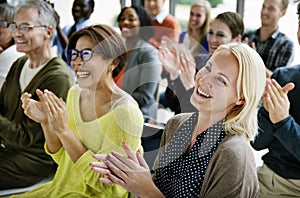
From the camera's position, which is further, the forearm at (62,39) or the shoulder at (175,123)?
the forearm at (62,39)

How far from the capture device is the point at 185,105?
124 cm

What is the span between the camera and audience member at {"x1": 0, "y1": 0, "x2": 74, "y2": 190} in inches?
72.7

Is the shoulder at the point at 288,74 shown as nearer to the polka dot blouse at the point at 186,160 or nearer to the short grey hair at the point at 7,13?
the polka dot blouse at the point at 186,160

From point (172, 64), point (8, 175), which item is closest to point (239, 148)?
point (172, 64)

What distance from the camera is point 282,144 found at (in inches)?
56.7

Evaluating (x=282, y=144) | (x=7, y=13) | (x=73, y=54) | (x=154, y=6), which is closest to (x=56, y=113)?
(x=73, y=54)

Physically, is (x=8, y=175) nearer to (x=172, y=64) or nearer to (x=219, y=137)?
(x=172, y=64)

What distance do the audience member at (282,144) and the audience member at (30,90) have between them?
32.2 inches

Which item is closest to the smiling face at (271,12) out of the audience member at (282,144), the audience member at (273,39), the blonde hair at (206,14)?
the audience member at (273,39)

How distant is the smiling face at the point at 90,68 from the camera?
1.41 metres

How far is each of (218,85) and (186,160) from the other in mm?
223

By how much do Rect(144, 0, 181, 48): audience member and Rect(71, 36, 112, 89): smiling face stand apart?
0.66 ft

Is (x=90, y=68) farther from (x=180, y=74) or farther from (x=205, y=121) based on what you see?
(x=205, y=121)

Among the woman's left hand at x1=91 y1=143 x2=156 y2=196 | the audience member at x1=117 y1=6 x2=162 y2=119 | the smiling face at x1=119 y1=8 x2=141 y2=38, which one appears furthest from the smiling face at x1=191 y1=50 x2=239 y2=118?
the smiling face at x1=119 y1=8 x2=141 y2=38
